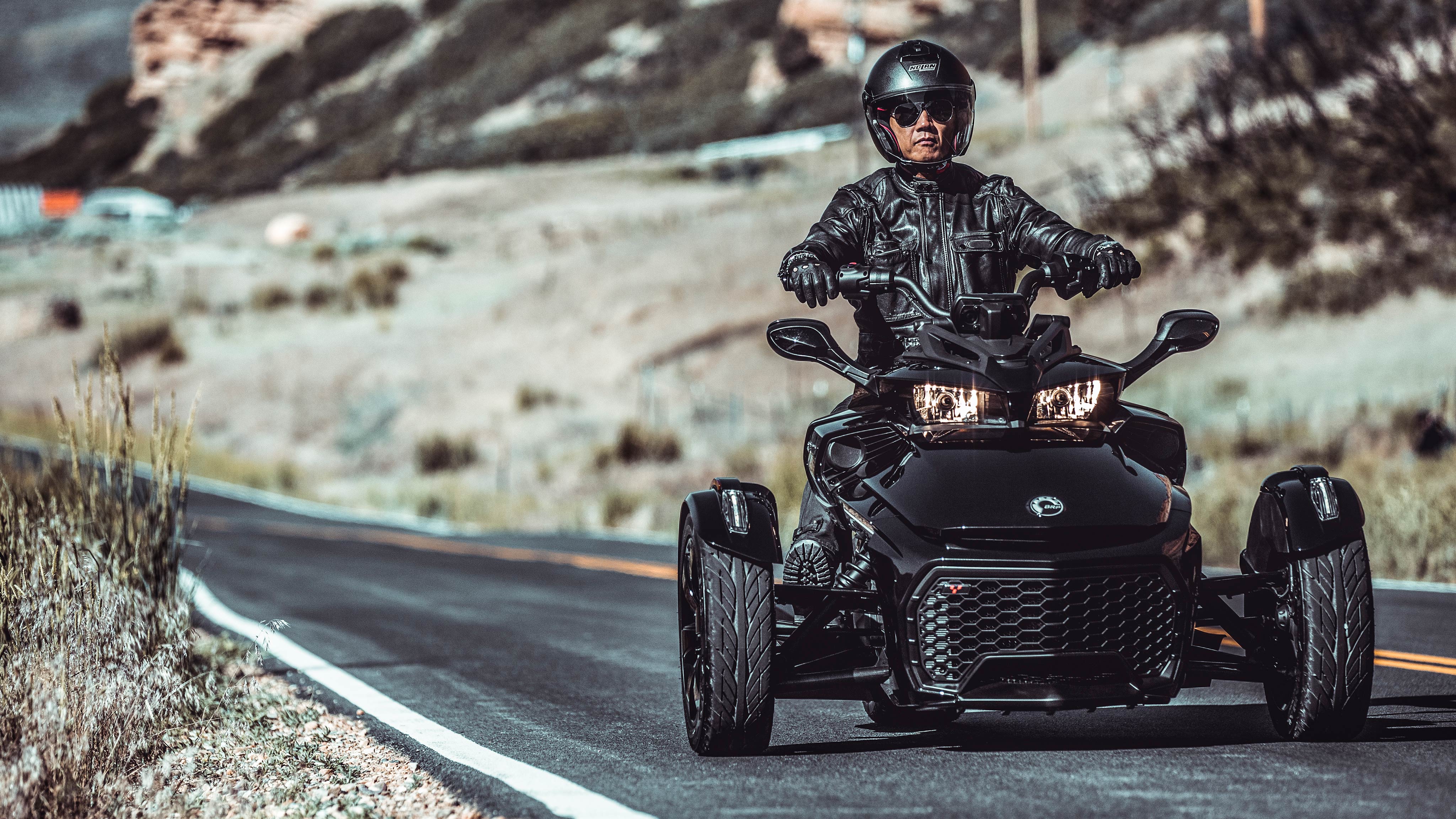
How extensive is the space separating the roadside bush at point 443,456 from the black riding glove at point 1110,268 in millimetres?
30706

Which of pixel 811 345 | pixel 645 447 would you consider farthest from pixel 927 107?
pixel 645 447

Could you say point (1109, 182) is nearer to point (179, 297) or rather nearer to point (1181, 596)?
point (179, 297)

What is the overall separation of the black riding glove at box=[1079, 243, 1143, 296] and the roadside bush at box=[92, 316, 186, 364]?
154 feet

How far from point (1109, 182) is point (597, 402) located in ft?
42.2

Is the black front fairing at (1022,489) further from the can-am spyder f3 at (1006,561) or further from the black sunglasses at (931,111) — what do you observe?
the black sunglasses at (931,111)

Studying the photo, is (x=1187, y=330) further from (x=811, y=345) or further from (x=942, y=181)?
(x=811, y=345)

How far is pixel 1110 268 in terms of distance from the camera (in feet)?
20.8

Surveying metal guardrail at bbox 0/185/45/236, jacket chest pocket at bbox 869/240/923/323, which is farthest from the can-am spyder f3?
metal guardrail at bbox 0/185/45/236

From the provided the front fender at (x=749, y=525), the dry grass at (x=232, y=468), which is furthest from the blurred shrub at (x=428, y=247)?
the front fender at (x=749, y=525)

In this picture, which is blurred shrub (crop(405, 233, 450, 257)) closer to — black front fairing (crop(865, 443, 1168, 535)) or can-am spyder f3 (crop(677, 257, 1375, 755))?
can-am spyder f3 (crop(677, 257, 1375, 755))

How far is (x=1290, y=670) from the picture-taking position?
6.28m

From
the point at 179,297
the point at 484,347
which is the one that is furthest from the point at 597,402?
the point at 179,297

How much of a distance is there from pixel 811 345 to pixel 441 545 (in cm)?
→ 1444

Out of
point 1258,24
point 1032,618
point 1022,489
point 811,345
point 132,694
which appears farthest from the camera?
point 1258,24
